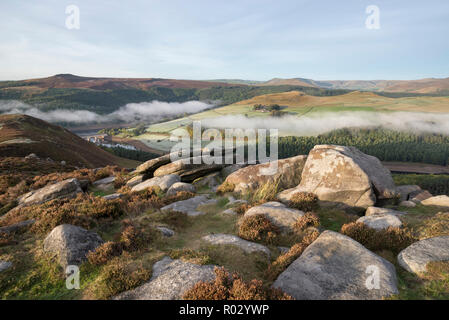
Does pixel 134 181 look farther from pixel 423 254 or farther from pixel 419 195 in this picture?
pixel 419 195

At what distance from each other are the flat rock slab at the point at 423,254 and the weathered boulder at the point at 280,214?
14.1 feet

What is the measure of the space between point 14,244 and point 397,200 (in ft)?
69.9

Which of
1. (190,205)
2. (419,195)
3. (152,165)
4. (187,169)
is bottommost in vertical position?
(419,195)

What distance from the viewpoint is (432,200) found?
589 inches

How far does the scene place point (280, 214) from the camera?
1186cm

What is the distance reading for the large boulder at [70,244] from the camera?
8.38 metres

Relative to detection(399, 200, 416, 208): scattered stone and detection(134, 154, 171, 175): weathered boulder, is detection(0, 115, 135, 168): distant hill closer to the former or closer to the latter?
detection(134, 154, 171, 175): weathered boulder

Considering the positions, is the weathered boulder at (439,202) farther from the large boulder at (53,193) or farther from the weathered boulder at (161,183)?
the large boulder at (53,193)

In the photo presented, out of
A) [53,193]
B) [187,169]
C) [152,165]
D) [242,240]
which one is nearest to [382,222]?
[242,240]

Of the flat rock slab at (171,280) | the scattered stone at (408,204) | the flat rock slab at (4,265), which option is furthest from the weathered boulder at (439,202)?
the flat rock slab at (4,265)

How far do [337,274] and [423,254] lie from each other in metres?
3.51
